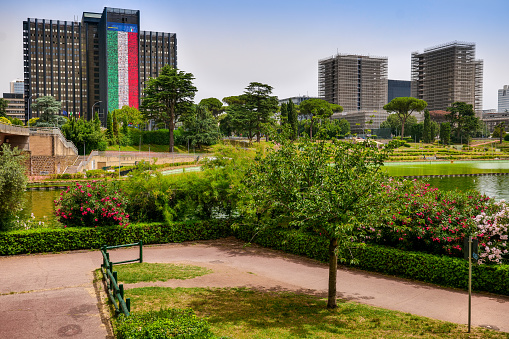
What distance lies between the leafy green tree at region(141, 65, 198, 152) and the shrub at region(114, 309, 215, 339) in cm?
7030

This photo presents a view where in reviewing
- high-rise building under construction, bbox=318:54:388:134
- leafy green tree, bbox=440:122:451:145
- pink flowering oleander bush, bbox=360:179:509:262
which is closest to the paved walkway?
pink flowering oleander bush, bbox=360:179:509:262

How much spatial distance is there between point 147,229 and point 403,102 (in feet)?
419

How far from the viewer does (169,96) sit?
76500mm

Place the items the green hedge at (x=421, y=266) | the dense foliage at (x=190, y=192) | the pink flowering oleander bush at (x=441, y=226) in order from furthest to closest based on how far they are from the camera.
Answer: the dense foliage at (x=190, y=192) < the pink flowering oleander bush at (x=441, y=226) < the green hedge at (x=421, y=266)

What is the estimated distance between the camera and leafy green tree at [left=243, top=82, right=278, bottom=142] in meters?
83.1

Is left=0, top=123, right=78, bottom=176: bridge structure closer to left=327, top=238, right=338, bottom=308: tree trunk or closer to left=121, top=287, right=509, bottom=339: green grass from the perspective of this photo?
left=121, top=287, right=509, bottom=339: green grass

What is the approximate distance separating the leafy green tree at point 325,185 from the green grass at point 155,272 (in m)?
4.31

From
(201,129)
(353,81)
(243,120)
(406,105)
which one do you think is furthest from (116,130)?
(353,81)

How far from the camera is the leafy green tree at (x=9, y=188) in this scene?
676 inches

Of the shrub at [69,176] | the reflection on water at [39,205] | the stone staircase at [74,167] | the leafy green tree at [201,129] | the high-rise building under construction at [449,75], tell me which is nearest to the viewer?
the reflection on water at [39,205]

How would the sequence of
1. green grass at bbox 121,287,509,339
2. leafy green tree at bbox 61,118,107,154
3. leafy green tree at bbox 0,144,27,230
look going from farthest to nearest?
1. leafy green tree at bbox 61,118,107,154
2. leafy green tree at bbox 0,144,27,230
3. green grass at bbox 121,287,509,339

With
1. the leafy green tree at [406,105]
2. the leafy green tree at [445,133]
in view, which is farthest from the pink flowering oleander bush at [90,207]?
the leafy green tree at [406,105]

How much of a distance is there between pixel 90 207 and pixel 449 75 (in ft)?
621

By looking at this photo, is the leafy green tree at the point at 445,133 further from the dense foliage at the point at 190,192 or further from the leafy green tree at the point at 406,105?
the dense foliage at the point at 190,192
